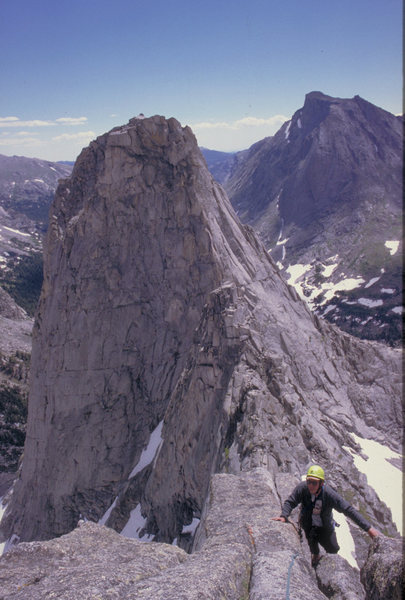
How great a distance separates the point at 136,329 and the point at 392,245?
15121 cm

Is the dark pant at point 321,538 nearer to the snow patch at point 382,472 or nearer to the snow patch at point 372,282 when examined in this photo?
the snow patch at point 382,472

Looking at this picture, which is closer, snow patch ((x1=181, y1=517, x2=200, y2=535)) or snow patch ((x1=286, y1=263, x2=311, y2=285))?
snow patch ((x1=181, y1=517, x2=200, y2=535))

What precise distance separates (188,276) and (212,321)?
7404 mm

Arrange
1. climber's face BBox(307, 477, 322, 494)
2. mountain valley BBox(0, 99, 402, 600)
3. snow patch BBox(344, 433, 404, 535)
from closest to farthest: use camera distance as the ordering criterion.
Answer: climber's face BBox(307, 477, 322, 494), snow patch BBox(344, 433, 404, 535), mountain valley BBox(0, 99, 402, 600)

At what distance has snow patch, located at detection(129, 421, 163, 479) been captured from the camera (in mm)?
35344

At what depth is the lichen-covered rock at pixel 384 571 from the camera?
8.64 m

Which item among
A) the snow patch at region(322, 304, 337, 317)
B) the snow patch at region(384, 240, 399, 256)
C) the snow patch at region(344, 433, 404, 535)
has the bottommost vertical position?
the snow patch at region(322, 304, 337, 317)

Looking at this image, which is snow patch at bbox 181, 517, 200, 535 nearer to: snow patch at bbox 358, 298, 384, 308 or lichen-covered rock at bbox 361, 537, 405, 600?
lichen-covered rock at bbox 361, 537, 405, 600

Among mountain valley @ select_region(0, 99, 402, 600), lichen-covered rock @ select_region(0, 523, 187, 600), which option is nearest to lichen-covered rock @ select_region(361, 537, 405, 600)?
lichen-covered rock @ select_region(0, 523, 187, 600)

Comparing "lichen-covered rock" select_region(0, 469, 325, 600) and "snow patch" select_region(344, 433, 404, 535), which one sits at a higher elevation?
"lichen-covered rock" select_region(0, 469, 325, 600)

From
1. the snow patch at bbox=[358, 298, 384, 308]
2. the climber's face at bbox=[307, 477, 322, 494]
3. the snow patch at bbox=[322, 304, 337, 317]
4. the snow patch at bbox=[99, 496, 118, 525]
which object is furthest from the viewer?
the snow patch at bbox=[322, 304, 337, 317]

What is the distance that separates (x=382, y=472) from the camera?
2755cm

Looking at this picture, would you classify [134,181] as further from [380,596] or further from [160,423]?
[380,596]

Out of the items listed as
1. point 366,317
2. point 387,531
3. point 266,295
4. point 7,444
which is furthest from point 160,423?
point 366,317
